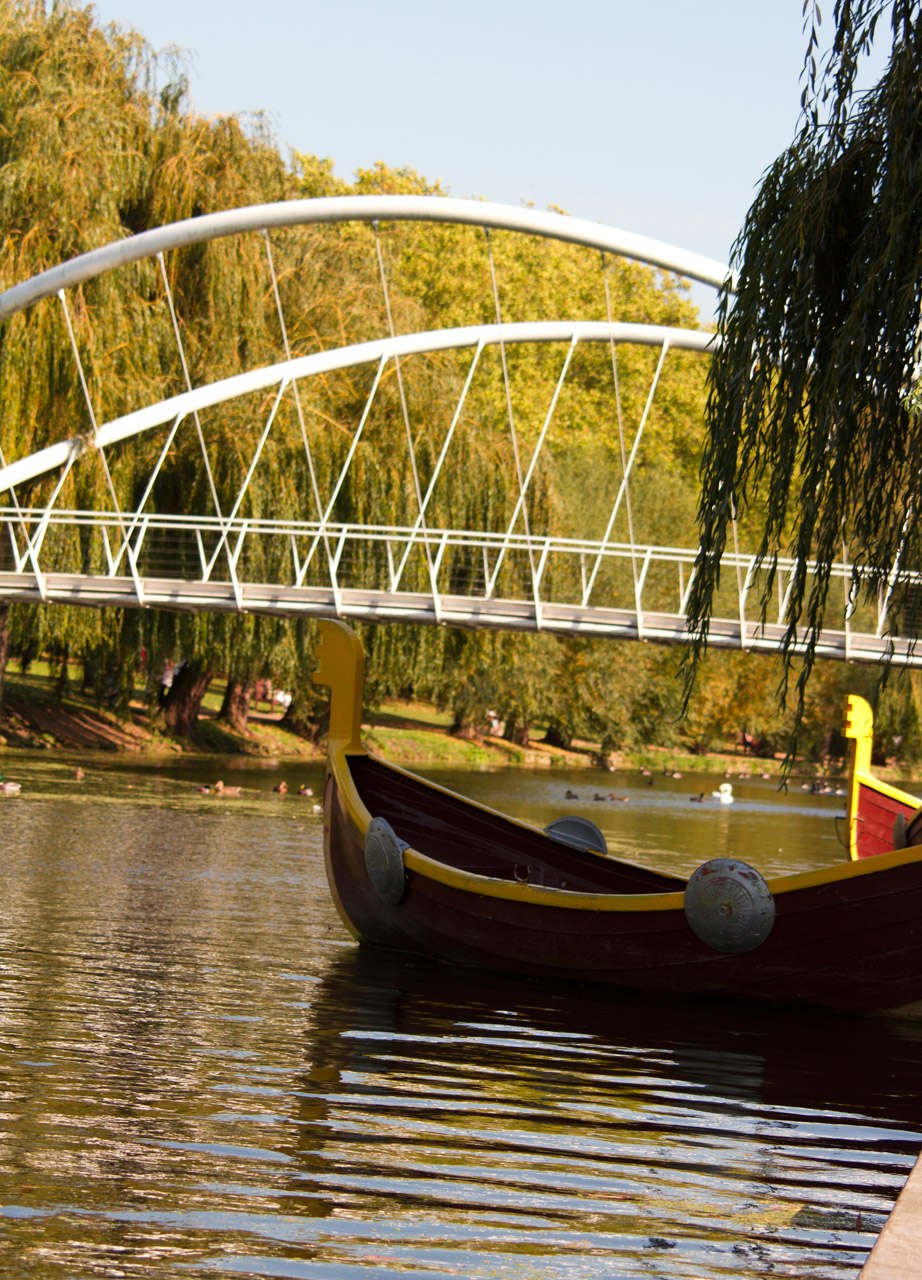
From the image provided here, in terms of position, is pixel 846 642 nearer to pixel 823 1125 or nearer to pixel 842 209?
pixel 842 209

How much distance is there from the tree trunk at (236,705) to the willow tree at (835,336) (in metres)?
21.9

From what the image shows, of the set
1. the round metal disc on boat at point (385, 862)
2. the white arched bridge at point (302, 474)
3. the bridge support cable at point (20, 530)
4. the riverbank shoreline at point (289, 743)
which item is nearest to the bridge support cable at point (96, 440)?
the white arched bridge at point (302, 474)

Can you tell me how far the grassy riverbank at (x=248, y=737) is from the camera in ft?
78.8

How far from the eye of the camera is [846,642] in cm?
1850

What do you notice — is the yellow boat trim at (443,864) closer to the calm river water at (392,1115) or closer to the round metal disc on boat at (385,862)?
Result: the round metal disc on boat at (385,862)

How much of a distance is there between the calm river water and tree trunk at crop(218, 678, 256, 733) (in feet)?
60.0

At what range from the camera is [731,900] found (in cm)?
733

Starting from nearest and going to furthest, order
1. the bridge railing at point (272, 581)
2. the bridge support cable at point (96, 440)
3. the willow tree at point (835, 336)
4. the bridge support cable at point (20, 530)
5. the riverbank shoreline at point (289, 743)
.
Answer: the willow tree at point (835, 336) < the bridge support cable at point (96, 440) < the bridge support cable at point (20, 530) < the bridge railing at point (272, 581) < the riverbank shoreline at point (289, 743)

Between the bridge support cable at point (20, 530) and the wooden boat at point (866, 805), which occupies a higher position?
the bridge support cable at point (20, 530)

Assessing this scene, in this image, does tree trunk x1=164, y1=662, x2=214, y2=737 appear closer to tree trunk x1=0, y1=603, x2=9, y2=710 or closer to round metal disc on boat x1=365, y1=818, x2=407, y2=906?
tree trunk x1=0, y1=603, x2=9, y2=710

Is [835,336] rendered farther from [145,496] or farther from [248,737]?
[248,737]

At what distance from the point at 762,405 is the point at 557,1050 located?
3.15 meters

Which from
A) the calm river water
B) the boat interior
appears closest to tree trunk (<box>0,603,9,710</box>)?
the calm river water

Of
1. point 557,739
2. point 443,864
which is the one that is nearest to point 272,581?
point 443,864
